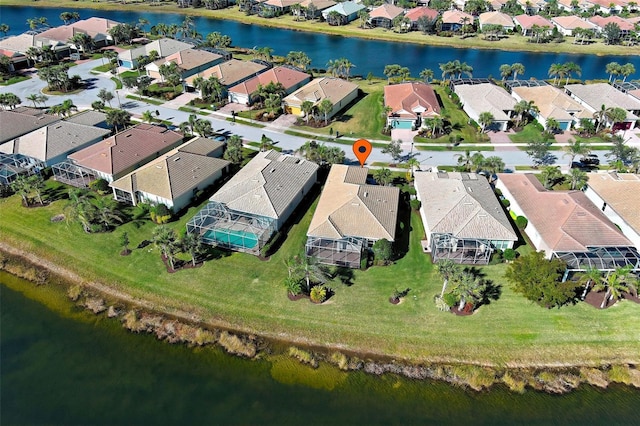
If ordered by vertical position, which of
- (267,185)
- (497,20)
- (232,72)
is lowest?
(267,185)

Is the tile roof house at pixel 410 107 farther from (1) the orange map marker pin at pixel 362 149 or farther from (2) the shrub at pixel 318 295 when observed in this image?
(2) the shrub at pixel 318 295

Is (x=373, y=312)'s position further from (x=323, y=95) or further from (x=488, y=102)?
(x=488, y=102)

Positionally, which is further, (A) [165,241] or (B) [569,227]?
(B) [569,227]

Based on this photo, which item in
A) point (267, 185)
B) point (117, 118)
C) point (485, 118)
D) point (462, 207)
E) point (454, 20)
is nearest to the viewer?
point (462, 207)

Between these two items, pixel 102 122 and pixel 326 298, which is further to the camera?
pixel 102 122

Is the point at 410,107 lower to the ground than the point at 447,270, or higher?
higher

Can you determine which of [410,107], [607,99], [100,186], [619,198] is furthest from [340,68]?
[619,198]

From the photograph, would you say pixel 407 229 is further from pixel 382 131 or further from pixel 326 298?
pixel 382 131

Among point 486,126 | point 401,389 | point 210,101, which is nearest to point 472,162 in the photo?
point 486,126

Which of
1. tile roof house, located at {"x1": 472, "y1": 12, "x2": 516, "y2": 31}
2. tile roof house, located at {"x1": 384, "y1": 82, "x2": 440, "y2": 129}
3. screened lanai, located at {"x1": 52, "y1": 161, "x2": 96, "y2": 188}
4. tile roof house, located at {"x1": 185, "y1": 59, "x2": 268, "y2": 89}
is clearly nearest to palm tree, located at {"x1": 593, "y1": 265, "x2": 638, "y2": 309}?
tile roof house, located at {"x1": 384, "y1": 82, "x2": 440, "y2": 129}
